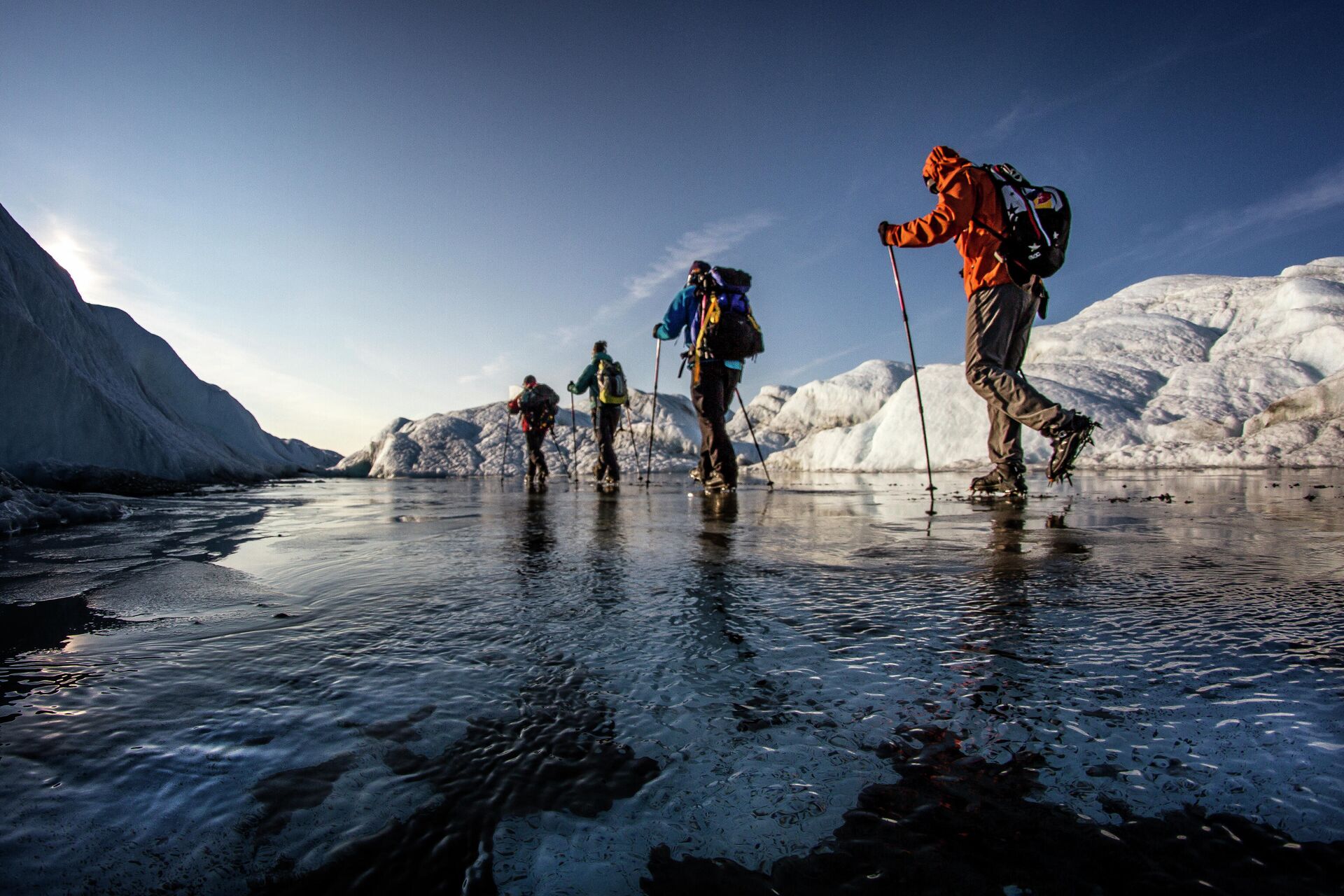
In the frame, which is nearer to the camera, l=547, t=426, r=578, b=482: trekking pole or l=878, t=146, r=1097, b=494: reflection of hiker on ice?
l=878, t=146, r=1097, b=494: reflection of hiker on ice

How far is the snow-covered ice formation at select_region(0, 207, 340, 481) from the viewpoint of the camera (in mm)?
7785

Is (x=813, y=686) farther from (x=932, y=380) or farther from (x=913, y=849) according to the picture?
(x=932, y=380)

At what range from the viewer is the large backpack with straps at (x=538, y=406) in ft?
35.8

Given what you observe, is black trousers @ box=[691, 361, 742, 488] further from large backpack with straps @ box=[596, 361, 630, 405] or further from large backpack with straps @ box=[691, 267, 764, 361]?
large backpack with straps @ box=[596, 361, 630, 405]

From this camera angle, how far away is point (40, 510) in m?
3.73

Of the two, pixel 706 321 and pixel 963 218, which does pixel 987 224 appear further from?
pixel 706 321

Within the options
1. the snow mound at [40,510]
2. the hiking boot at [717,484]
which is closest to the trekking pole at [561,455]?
the hiking boot at [717,484]

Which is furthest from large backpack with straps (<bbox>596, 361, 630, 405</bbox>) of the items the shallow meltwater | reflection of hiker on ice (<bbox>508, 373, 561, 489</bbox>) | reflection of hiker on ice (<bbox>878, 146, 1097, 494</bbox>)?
the shallow meltwater

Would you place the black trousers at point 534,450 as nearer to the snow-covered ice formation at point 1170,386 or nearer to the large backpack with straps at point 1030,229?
the large backpack with straps at point 1030,229

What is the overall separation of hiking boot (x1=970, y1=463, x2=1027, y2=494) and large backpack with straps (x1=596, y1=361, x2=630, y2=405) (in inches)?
237

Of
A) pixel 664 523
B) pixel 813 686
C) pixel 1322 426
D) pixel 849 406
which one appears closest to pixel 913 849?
pixel 813 686

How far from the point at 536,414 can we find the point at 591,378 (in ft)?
4.78

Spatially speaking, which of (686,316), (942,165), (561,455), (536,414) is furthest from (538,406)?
(561,455)

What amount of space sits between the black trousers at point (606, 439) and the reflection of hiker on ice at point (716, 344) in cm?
331
